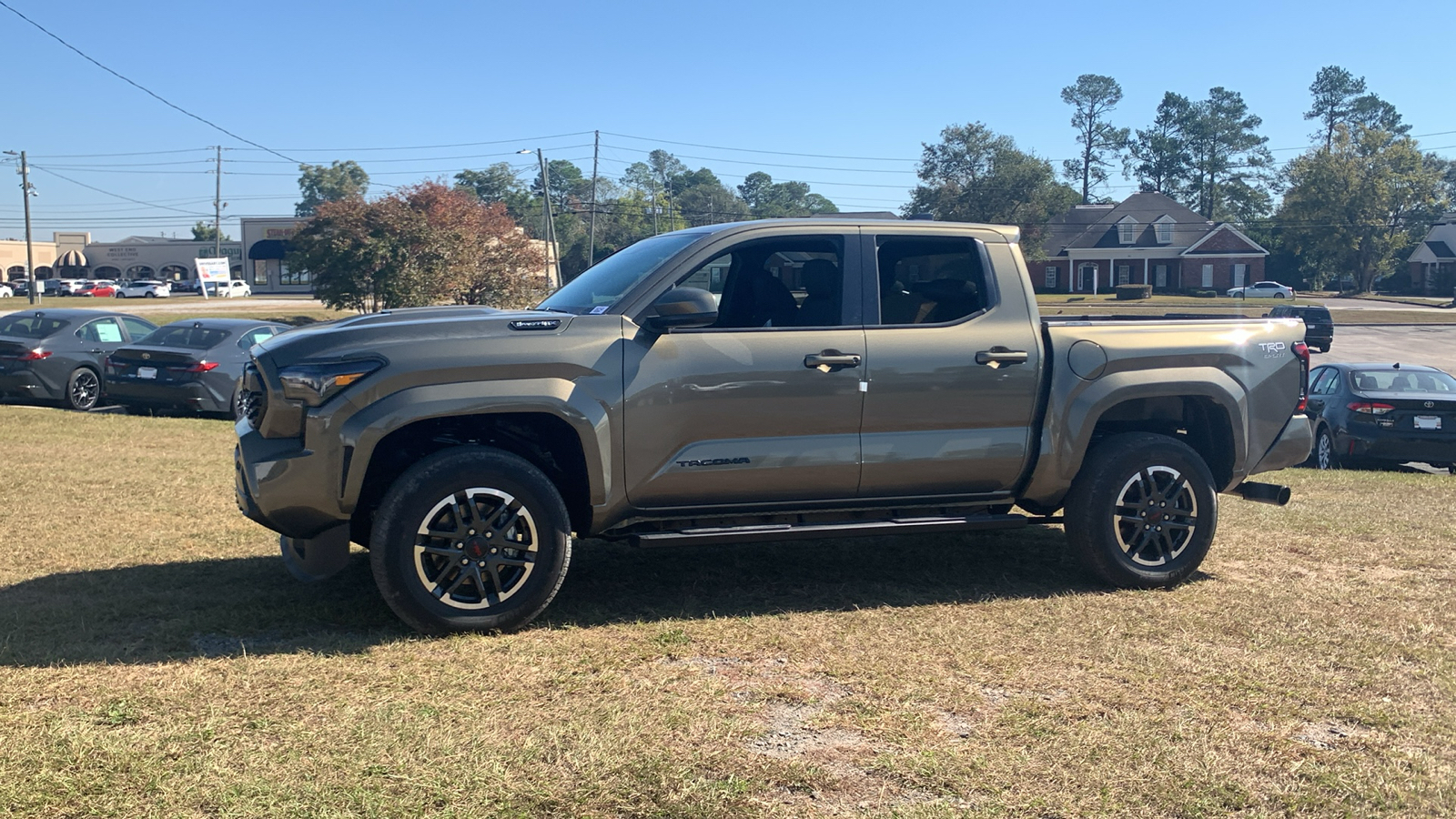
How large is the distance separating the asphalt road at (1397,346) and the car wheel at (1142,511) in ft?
93.4

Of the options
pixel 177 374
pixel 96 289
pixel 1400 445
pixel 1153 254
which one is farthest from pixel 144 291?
pixel 1400 445

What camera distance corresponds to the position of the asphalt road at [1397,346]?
3659cm

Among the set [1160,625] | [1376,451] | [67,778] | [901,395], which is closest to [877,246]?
[901,395]

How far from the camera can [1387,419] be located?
14.0 meters

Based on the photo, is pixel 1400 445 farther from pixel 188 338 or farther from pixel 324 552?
pixel 188 338

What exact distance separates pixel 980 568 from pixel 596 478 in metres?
2.58

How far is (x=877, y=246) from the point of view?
6.17m

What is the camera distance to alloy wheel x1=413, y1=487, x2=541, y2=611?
5.22 meters

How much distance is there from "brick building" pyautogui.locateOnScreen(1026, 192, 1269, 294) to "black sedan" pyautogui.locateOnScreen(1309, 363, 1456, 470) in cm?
6383

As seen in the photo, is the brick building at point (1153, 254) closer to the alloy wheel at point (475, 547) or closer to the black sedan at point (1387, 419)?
the black sedan at point (1387, 419)

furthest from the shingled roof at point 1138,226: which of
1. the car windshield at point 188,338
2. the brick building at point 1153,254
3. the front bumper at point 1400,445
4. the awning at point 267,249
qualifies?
the car windshield at point 188,338

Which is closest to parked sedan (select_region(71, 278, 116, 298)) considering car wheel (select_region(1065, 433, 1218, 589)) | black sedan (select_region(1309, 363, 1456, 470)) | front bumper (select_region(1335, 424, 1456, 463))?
black sedan (select_region(1309, 363, 1456, 470))

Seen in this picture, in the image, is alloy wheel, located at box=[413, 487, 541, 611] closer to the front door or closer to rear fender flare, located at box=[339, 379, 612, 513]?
rear fender flare, located at box=[339, 379, 612, 513]

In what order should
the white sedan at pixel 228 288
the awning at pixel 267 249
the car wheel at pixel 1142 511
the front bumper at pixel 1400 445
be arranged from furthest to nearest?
the awning at pixel 267 249, the white sedan at pixel 228 288, the front bumper at pixel 1400 445, the car wheel at pixel 1142 511
